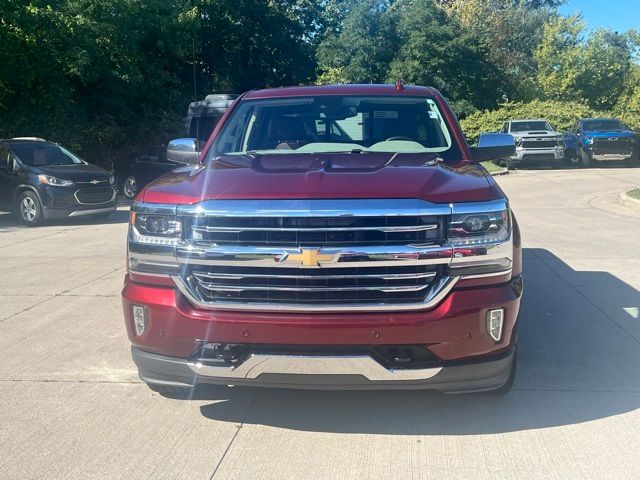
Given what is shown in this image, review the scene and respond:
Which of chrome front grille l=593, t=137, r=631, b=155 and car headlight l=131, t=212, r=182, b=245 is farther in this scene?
chrome front grille l=593, t=137, r=631, b=155

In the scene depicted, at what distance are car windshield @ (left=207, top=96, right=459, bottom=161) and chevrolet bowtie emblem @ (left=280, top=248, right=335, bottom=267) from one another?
1668 millimetres

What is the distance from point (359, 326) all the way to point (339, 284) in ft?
0.83

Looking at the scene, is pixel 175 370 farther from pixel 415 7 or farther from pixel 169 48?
pixel 415 7

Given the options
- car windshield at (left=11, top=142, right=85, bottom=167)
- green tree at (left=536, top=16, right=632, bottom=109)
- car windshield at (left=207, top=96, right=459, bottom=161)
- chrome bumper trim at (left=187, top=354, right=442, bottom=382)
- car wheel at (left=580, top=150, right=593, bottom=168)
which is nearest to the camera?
chrome bumper trim at (left=187, top=354, right=442, bottom=382)

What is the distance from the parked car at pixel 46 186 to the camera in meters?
13.7

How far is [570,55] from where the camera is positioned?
1539 inches

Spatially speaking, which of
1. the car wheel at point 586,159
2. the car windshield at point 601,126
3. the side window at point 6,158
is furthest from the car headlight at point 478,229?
the car windshield at point 601,126

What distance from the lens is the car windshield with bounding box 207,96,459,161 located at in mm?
5367

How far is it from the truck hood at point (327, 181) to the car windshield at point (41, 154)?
10988 millimetres

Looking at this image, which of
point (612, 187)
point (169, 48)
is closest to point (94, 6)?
point (169, 48)

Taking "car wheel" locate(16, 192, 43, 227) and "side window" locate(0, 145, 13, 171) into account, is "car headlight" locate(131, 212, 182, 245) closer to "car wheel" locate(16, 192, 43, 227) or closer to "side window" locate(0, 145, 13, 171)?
"car wheel" locate(16, 192, 43, 227)

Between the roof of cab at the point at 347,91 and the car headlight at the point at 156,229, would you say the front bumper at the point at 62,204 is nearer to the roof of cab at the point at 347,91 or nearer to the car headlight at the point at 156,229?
the roof of cab at the point at 347,91

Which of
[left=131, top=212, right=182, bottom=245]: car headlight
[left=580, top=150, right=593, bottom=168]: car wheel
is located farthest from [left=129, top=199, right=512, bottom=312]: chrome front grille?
[left=580, top=150, right=593, bottom=168]: car wheel

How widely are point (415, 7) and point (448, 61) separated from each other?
3.36 meters
